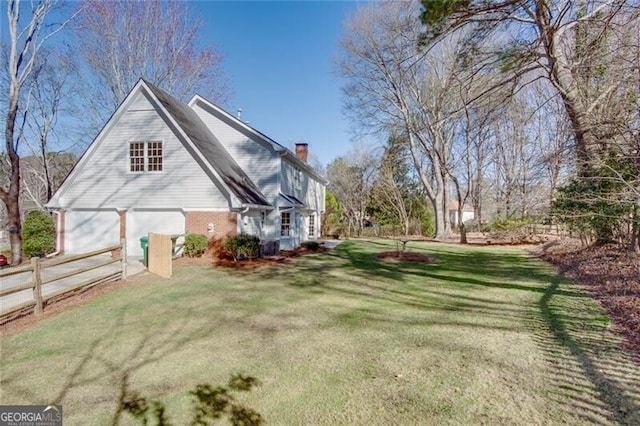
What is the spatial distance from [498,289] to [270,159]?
39.4 ft

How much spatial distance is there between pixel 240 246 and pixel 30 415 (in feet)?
32.1

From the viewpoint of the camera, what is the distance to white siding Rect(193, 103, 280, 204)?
56.0 ft

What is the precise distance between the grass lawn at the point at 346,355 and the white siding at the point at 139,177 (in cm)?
615

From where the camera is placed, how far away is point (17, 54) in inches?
555

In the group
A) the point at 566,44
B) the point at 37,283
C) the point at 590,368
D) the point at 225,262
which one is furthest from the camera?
the point at 225,262

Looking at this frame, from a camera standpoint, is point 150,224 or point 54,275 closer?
point 54,275

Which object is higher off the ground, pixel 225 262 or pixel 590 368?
pixel 225 262

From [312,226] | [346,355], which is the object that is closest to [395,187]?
[312,226]

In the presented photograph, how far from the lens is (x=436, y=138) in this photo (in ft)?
87.6

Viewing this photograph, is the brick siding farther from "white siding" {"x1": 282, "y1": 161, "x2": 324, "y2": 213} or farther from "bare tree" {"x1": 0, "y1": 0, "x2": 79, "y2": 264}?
"bare tree" {"x1": 0, "y1": 0, "x2": 79, "y2": 264}

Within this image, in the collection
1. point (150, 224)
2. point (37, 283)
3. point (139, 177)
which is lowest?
point (37, 283)

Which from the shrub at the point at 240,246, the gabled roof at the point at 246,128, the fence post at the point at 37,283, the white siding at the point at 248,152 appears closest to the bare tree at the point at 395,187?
the gabled roof at the point at 246,128

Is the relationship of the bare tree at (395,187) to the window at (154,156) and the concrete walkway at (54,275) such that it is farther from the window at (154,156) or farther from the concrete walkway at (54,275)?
the concrete walkway at (54,275)

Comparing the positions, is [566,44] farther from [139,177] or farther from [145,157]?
[139,177]
